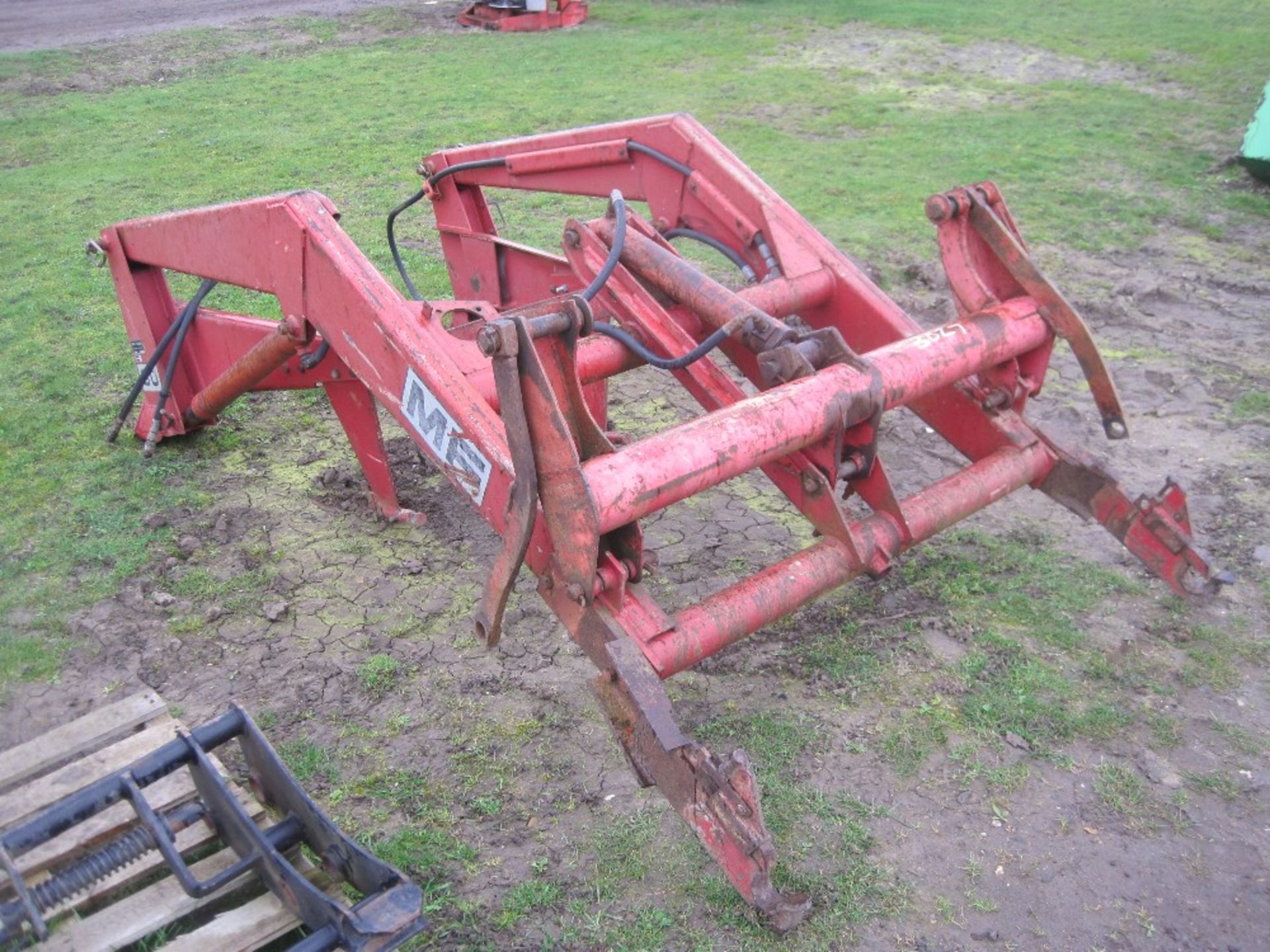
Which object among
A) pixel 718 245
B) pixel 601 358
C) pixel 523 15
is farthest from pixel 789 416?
pixel 523 15

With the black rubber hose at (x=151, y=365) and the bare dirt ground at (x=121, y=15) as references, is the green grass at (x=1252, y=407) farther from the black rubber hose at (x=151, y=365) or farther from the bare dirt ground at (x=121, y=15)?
the bare dirt ground at (x=121, y=15)

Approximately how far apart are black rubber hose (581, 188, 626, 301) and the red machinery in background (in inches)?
493

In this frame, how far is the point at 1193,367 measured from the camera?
18.7 ft

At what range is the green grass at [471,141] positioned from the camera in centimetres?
478

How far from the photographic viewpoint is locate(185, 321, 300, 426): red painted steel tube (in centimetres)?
371

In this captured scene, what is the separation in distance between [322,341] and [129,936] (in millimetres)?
2007

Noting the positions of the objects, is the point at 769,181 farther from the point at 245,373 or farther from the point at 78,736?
the point at 78,736

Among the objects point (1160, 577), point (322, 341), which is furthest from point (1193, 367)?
point (322, 341)

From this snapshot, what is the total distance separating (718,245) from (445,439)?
166 centimetres

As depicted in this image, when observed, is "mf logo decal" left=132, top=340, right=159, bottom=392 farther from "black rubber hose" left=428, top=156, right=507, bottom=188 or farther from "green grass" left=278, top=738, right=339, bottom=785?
"green grass" left=278, top=738, right=339, bottom=785

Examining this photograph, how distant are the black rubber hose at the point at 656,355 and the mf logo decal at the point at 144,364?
2378 millimetres

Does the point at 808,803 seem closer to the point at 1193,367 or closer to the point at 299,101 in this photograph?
the point at 1193,367

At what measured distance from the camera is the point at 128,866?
277 centimetres

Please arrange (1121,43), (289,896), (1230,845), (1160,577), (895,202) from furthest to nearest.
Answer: (1121,43)
(895,202)
(1160,577)
(1230,845)
(289,896)
